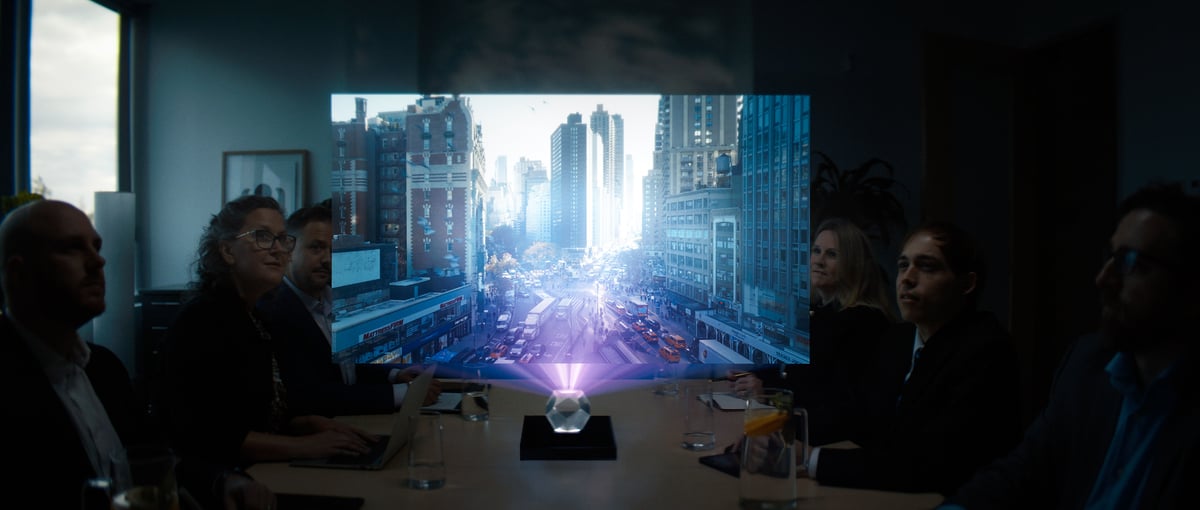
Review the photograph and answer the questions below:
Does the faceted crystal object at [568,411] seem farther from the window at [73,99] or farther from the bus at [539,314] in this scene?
the window at [73,99]

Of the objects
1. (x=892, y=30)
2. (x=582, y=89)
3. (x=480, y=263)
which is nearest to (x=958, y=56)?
(x=892, y=30)

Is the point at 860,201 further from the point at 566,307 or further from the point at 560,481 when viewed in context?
the point at 560,481

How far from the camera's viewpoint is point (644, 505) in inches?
55.1

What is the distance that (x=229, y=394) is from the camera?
172 centimetres

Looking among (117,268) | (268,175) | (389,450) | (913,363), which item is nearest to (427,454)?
(389,450)

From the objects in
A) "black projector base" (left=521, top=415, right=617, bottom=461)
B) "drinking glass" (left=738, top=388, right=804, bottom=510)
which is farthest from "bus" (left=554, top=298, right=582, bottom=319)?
"drinking glass" (left=738, top=388, right=804, bottom=510)

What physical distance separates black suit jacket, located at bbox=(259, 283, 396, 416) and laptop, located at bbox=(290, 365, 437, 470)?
477 mm

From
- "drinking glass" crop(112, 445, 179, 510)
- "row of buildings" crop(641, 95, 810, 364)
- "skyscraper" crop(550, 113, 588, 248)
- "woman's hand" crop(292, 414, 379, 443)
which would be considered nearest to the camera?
"drinking glass" crop(112, 445, 179, 510)

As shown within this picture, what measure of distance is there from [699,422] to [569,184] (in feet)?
5.51

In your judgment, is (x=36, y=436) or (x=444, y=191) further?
(x=444, y=191)

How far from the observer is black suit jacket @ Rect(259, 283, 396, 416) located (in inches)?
85.2

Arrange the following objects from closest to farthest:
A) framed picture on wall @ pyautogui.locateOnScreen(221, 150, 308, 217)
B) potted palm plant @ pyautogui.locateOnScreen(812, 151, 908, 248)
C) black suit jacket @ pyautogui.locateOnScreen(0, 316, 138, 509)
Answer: black suit jacket @ pyautogui.locateOnScreen(0, 316, 138, 509) < potted palm plant @ pyautogui.locateOnScreen(812, 151, 908, 248) < framed picture on wall @ pyautogui.locateOnScreen(221, 150, 308, 217)

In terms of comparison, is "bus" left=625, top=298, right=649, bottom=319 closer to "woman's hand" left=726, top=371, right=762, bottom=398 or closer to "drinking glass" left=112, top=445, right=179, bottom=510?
"woman's hand" left=726, top=371, right=762, bottom=398

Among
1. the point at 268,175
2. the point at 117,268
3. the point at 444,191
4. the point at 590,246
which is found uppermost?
the point at 268,175
